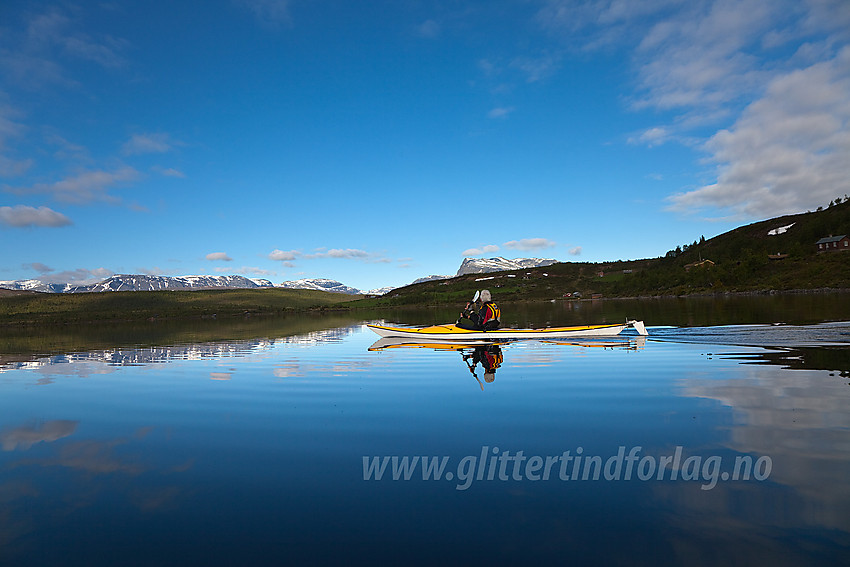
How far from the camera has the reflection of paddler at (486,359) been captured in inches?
865

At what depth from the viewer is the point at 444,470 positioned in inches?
392

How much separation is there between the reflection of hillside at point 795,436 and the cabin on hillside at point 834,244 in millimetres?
152036

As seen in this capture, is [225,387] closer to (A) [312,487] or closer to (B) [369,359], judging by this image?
(B) [369,359]

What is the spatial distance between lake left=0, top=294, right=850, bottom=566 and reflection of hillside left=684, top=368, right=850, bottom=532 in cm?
6

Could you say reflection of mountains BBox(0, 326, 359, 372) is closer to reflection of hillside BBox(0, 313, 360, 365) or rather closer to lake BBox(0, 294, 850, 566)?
reflection of hillside BBox(0, 313, 360, 365)

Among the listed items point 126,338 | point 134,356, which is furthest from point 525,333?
point 126,338

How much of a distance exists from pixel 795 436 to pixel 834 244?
16484 centimetres

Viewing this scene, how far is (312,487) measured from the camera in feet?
30.3

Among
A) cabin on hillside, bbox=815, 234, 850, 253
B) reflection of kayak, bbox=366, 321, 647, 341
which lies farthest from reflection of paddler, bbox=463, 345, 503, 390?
cabin on hillside, bbox=815, 234, 850, 253

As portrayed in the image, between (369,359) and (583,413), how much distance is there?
694 inches

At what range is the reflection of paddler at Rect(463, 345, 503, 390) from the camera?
72.1 feet

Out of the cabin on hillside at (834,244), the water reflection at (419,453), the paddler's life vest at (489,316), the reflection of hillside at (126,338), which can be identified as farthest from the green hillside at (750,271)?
the water reflection at (419,453)

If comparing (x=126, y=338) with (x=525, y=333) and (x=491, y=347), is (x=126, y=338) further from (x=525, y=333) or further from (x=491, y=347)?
(x=525, y=333)

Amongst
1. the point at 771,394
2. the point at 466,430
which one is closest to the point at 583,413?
the point at 466,430
